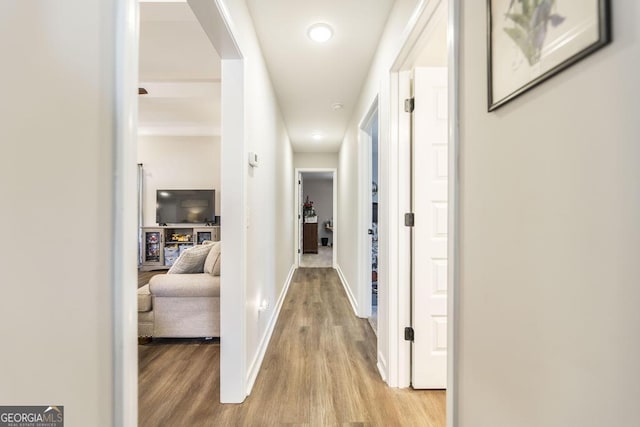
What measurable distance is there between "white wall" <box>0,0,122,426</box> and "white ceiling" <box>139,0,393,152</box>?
1607 millimetres

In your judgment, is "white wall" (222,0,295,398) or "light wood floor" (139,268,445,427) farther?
"white wall" (222,0,295,398)

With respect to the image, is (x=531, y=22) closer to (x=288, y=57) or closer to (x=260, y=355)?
(x=288, y=57)

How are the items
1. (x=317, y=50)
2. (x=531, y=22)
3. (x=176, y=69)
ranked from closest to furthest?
1. (x=531, y=22)
2. (x=317, y=50)
3. (x=176, y=69)

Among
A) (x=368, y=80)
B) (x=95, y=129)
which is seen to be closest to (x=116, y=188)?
(x=95, y=129)

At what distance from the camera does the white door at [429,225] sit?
1.72 meters

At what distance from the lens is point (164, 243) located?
5.22 metres

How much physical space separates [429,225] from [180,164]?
5.30m

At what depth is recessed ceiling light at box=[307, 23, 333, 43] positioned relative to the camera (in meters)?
1.94

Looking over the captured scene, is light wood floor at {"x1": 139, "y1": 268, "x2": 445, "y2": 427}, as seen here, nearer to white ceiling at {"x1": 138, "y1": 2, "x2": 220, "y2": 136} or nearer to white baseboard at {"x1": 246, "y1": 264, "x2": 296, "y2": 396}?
white baseboard at {"x1": 246, "y1": 264, "x2": 296, "y2": 396}

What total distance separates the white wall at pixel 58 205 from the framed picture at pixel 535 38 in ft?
3.14

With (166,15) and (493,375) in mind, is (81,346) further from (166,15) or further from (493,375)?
(166,15)

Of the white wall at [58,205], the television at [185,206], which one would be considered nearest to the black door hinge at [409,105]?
the white wall at [58,205]

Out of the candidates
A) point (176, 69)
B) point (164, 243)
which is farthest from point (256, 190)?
point (164, 243)

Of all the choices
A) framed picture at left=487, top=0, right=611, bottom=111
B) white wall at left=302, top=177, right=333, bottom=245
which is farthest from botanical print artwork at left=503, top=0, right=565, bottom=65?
white wall at left=302, top=177, right=333, bottom=245
